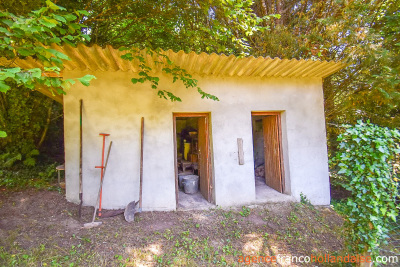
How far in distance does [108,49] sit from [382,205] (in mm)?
4072

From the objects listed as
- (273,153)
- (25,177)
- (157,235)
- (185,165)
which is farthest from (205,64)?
(25,177)

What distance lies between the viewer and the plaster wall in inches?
157

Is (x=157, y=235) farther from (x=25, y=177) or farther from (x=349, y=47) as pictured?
(x=349, y=47)

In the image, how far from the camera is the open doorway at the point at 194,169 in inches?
178

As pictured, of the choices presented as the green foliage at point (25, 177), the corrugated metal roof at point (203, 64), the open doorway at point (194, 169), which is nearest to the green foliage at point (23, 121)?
the green foliage at point (25, 177)

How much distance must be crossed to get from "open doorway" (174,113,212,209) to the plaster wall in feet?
0.85

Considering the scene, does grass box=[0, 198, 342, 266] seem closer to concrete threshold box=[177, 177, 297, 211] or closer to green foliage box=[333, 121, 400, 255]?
concrete threshold box=[177, 177, 297, 211]

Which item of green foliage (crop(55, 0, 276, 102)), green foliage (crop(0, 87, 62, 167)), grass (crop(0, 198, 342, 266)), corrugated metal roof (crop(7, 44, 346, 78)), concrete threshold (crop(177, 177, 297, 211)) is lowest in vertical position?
grass (crop(0, 198, 342, 266))

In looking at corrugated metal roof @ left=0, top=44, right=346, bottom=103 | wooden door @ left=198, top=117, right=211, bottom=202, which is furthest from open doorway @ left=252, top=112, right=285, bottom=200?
wooden door @ left=198, top=117, right=211, bottom=202

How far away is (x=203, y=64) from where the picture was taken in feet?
12.8

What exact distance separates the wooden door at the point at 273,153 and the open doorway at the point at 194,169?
5.27ft

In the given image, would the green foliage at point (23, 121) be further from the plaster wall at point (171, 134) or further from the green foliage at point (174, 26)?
the plaster wall at point (171, 134)

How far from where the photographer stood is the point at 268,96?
15.1 ft

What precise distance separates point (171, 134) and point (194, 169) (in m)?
2.27
